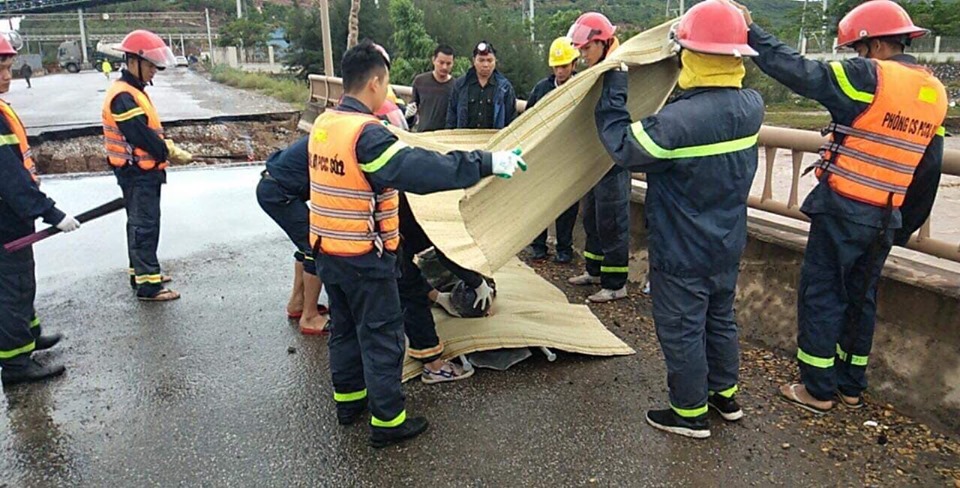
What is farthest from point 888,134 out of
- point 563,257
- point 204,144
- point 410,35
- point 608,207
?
point 410,35

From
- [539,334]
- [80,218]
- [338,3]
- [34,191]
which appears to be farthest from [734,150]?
[338,3]

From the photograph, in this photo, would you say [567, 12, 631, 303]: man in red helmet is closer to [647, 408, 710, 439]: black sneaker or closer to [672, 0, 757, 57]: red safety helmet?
[647, 408, 710, 439]: black sneaker

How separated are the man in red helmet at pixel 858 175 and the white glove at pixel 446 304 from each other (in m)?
2.00

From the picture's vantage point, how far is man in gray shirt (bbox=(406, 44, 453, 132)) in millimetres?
7305

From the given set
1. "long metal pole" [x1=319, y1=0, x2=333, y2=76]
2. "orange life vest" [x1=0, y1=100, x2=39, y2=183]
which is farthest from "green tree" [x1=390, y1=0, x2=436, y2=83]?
"orange life vest" [x1=0, y1=100, x2=39, y2=183]

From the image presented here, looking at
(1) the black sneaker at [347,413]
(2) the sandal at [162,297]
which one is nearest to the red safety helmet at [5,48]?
(2) the sandal at [162,297]

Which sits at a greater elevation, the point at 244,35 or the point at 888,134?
the point at 244,35

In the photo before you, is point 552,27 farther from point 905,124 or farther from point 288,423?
point 288,423

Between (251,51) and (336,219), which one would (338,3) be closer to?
(336,219)

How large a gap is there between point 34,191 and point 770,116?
76.9 feet

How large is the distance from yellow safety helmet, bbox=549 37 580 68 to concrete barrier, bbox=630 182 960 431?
203cm

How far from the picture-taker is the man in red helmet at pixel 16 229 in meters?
3.89

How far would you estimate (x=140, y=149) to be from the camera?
535 cm

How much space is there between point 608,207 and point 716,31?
2221 millimetres
